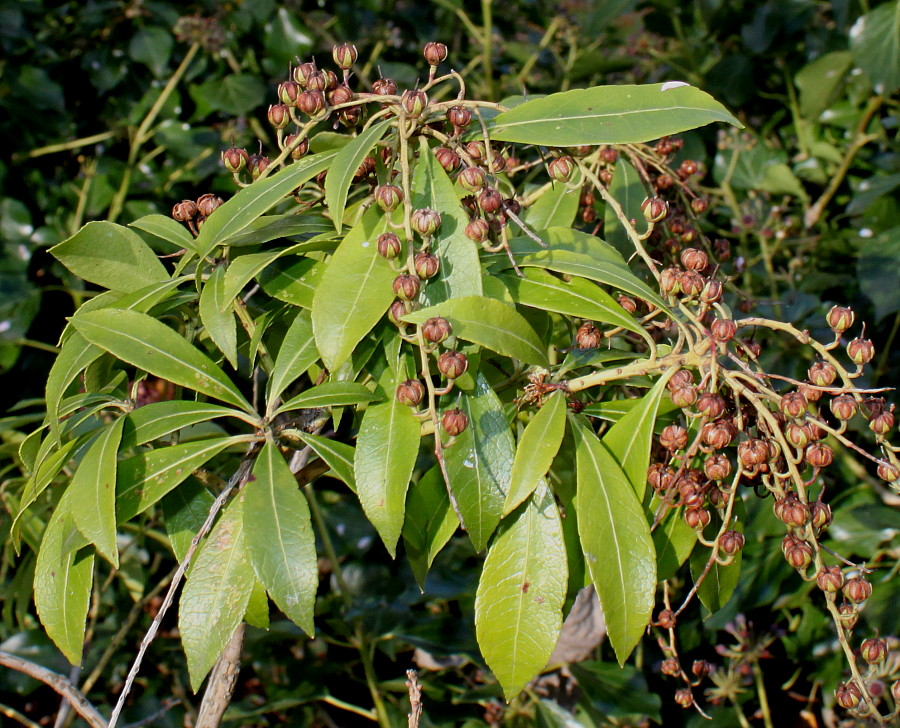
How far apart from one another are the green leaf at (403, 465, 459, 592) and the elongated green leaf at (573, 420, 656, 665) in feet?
0.40

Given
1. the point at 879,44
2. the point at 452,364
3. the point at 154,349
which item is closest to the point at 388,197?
the point at 452,364

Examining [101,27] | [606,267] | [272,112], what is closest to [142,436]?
[272,112]

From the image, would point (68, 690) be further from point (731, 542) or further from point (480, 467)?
point (731, 542)

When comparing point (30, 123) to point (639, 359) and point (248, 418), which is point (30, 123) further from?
point (639, 359)

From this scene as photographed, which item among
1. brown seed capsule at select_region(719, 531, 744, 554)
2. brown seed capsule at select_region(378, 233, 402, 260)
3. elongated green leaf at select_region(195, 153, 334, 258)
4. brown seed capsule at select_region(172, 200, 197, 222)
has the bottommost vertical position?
brown seed capsule at select_region(719, 531, 744, 554)

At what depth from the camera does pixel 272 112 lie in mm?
814

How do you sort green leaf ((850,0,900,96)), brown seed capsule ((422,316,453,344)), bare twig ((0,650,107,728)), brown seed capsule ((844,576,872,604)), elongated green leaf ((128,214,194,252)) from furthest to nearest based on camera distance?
green leaf ((850,0,900,96))
bare twig ((0,650,107,728))
elongated green leaf ((128,214,194,252))
brown seed capsule ((844,576,872,604))
brown seed capsule ((422,316,453,344))

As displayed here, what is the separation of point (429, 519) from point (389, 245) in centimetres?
25

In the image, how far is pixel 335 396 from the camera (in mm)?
745

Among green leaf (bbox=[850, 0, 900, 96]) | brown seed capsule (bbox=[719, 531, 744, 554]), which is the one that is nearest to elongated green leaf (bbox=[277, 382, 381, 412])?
brown seed capsule (bbox=[719, 531, 744, 554])

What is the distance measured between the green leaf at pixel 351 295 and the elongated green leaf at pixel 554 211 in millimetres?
279

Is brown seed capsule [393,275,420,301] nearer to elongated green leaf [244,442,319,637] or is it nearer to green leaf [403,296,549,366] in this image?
green leaf [403,296,549,366]

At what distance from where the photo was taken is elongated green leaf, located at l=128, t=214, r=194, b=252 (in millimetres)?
877

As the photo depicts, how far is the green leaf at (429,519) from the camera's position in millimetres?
791
